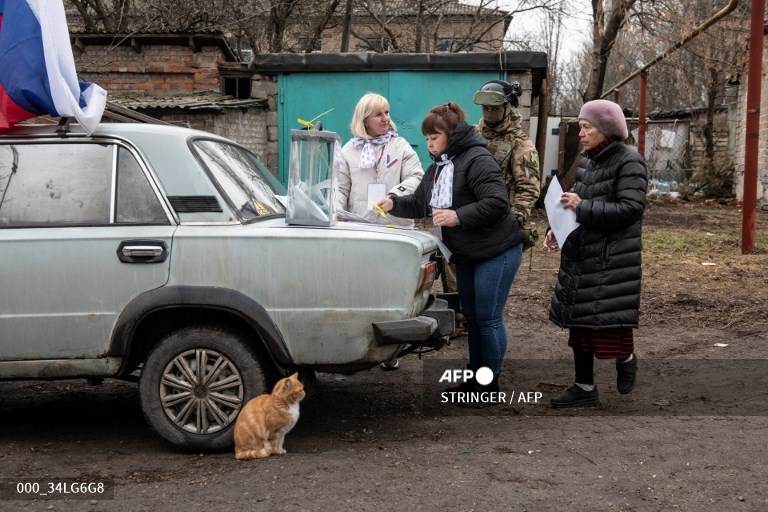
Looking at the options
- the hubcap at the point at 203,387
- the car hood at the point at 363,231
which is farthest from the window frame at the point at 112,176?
the hubcap at the point at 203,387

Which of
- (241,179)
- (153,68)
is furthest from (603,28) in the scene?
(241,179)

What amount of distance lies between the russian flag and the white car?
0.15 metres

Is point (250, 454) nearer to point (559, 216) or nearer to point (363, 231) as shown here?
point (363, 231)

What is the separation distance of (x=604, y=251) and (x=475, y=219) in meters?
0.83

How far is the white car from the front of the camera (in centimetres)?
426

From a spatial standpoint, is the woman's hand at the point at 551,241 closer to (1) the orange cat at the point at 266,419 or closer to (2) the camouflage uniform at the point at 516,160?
(2) the camouflage uniform at the point at 516,160

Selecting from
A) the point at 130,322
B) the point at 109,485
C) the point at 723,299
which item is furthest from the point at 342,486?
the point at 723,299

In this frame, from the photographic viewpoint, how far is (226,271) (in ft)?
14.0

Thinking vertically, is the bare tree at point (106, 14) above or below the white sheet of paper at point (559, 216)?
above

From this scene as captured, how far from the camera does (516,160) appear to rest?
19.6 ft

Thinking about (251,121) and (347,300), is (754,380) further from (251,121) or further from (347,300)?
(251,121)

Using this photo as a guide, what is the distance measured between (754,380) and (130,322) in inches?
170

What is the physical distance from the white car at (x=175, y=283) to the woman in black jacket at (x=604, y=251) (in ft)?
3.83

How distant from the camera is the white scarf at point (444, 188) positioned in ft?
17.0
